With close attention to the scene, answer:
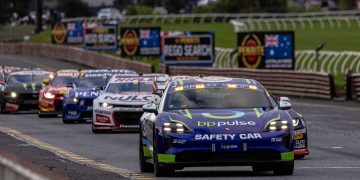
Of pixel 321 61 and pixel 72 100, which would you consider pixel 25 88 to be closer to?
pixel 72 100

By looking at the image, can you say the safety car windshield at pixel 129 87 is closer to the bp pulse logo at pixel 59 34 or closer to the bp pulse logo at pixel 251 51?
the bp pulse logo at pixel 251 51

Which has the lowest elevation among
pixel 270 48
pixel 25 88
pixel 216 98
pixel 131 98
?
pixel 25 88

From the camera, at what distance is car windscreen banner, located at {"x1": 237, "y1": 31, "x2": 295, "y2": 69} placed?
47.7 m

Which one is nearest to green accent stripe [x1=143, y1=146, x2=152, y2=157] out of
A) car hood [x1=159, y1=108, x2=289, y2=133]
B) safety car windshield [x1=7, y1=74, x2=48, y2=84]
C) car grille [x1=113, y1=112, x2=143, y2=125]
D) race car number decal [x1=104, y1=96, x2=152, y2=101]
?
car hood [x1=159, y1=108, x2=289, y2=133]

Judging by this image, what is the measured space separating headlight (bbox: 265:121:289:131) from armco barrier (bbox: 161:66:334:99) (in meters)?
26.5

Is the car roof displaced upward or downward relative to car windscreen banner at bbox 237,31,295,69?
upward

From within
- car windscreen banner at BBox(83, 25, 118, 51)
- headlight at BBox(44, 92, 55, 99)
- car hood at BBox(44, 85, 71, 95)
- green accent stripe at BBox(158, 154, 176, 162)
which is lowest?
car windscreen banner at BBox(83, 25, 118, 51)

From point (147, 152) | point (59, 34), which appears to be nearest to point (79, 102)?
point (147, 152)

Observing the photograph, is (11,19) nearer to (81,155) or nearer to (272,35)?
(272,35)

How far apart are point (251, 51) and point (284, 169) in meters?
34.3

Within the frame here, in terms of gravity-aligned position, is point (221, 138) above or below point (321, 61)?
above

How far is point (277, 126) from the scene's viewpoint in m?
14.2

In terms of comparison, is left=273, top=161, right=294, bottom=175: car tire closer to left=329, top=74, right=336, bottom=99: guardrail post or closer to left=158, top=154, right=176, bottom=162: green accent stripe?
left=158, top=154, right=176, bottom=162: green accent stripe

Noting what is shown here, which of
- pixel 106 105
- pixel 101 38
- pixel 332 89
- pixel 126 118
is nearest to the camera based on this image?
pixel 126 118
